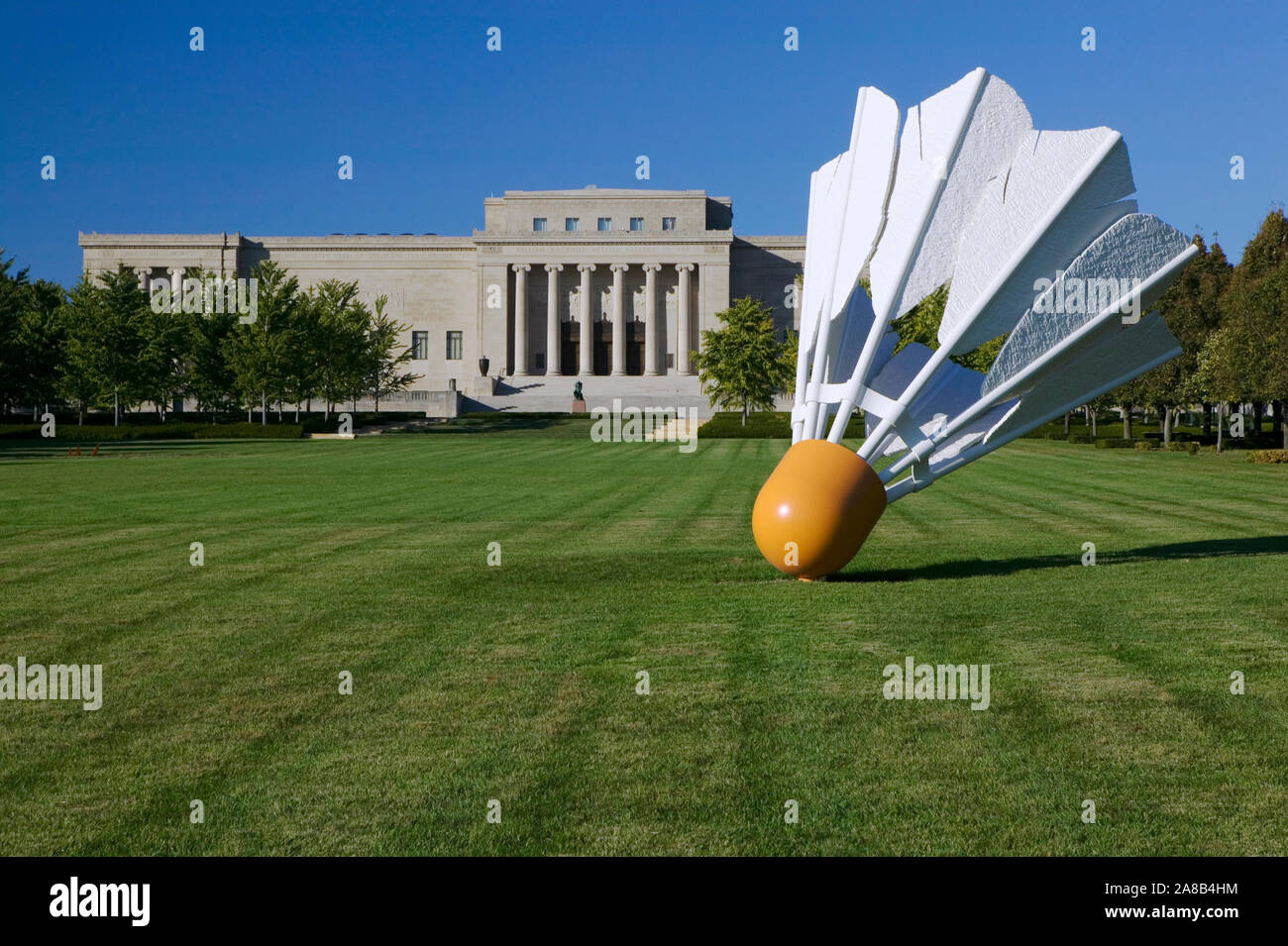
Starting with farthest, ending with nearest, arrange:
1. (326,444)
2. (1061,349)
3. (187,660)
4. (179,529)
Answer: (326,444) < (179,529) < (1061,349) < (187,660)

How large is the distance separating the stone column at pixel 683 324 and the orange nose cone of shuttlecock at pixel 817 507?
76127mm

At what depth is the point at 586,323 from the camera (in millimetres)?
87000

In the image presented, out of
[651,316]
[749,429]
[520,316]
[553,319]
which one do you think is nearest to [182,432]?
[749,429]

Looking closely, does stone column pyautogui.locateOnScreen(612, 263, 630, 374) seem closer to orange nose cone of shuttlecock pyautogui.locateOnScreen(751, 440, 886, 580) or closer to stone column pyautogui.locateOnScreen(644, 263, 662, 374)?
stone column pyautogui.locateOnScreen(644, 263, 662, 374)

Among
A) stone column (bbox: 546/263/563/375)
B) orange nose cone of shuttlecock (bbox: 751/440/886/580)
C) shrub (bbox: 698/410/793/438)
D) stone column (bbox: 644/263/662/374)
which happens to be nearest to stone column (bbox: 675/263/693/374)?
stone column (bbox: 644/263/662/374)

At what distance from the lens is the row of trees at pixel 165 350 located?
52562 millimetres

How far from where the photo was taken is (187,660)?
26.5 feet

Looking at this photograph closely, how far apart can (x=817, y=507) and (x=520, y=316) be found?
77.6 meters

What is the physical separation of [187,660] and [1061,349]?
24.0 ft

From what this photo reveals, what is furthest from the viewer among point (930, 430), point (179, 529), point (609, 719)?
point (179, 529)

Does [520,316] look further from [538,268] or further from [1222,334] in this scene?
[1222,334]

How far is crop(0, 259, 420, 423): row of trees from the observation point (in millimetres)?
52562

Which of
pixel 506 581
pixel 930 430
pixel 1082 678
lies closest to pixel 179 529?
pixel 506 581
